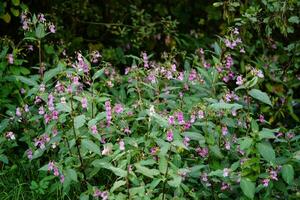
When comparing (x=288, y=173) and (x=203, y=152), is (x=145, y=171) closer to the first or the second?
(x=203, y=152)

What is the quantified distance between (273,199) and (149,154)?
72 cm

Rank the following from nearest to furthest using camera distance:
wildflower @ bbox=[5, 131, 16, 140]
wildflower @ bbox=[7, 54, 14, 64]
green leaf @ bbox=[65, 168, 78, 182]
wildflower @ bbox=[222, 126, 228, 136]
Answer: green leaf @ bbox=[65, 168, 78, 182] < wildflower @ bbox=[222, 126, 228, 136] < wildflower @ bbox=[5, 131, 16, 140] < wildflower @ bbox=[7, 54, 14, 64]

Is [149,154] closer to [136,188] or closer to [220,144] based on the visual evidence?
[136,188]

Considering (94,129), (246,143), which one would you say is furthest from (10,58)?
(246,143)

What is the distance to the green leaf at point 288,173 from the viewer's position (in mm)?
2674

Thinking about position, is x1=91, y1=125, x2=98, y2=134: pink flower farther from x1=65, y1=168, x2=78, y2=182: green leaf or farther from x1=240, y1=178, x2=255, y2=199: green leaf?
x1=240, y1=178, x2=255, y2=199: green leaf

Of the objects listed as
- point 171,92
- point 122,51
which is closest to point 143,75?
point 171,92

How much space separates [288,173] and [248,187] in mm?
218

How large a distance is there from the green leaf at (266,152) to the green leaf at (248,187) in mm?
147

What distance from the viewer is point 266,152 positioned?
2662mm

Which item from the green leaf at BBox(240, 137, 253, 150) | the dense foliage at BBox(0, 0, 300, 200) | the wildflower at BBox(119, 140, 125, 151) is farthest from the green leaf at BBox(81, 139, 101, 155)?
the green leaf at BBox(240, 137, 253, 150)

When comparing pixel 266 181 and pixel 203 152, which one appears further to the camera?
pixel 203 152

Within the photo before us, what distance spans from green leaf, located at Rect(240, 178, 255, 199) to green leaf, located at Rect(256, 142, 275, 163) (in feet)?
0.48

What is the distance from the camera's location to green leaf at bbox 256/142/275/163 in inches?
104
